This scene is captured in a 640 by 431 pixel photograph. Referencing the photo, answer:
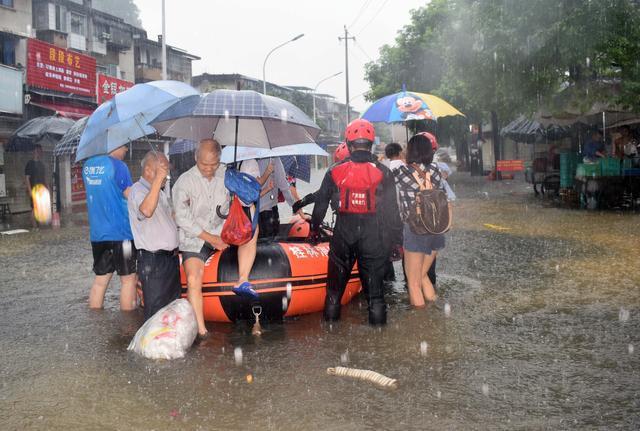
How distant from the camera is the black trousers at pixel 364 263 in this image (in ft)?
20.4

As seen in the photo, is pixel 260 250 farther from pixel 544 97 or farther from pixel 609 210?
pixel 544 97

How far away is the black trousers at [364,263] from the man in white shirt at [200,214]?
87 centimetres

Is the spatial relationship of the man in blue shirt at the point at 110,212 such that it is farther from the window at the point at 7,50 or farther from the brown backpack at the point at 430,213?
the window at the point at 7,50

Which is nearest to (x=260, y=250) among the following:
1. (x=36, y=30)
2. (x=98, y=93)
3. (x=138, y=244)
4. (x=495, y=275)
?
(x=138, y=244)

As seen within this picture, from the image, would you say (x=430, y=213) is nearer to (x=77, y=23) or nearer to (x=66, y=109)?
(x=66, y=109)

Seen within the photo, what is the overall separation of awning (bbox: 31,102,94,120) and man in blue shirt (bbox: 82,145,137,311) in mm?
17109

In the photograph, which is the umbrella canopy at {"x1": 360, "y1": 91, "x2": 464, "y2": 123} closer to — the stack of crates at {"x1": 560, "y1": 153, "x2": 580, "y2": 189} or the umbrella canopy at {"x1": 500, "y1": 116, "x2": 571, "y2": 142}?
the stack of crates at {"x1": 560, "y1": 153, "x2": 580, "y2": 189}

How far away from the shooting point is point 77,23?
120 feet

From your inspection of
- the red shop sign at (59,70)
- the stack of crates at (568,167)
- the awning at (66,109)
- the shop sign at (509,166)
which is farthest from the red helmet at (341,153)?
the shop sign at (509,166)

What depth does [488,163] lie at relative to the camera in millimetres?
53500

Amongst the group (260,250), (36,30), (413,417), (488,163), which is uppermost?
(36,30)

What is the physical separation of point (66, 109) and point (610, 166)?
19.2m

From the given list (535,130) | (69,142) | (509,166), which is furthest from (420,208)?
(509,166)

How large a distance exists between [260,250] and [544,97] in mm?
14573
